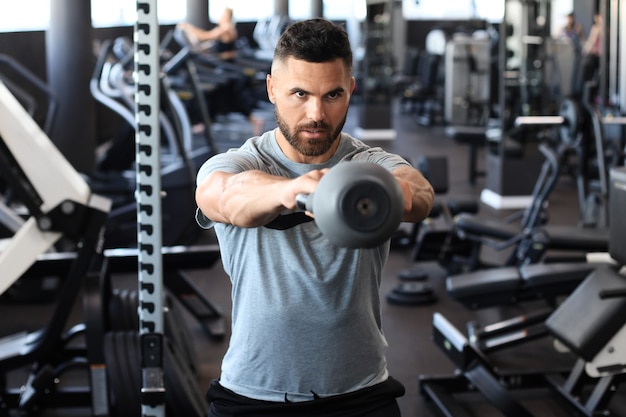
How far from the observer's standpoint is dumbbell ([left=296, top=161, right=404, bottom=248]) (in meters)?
1.14

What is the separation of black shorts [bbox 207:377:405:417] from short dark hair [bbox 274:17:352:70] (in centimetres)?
56

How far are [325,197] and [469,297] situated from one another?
10.5 ft

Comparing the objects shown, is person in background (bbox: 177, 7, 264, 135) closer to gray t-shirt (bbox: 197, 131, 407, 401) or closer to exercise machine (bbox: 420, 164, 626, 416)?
exercise machine (bbox: 420, 164, 626, 416)

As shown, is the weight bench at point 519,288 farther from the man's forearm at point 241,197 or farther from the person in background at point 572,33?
the person in background at point 572,33

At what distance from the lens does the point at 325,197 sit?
3.78ft

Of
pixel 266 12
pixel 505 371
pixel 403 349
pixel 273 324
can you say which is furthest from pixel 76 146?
pixel 266 12

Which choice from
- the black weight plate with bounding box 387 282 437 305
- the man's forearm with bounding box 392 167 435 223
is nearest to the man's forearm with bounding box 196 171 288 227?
the man's forearm with bounding box 392 167 435 223

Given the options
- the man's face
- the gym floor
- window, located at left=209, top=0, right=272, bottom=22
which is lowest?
the gym floor

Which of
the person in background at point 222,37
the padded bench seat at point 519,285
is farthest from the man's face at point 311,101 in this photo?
the person in background at point 222,37

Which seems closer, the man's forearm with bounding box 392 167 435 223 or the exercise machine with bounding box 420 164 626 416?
the man's forearm with bounding box 392 167 435 223

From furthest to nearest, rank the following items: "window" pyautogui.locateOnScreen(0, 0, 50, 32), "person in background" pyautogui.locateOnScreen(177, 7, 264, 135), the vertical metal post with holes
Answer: "person in background" pyautogui.locateOnScreen(177, 7, 264, 135) < "window" pyautogui.locateOnScreen(0, 0, 50, 32) < the vertical metal post with holes

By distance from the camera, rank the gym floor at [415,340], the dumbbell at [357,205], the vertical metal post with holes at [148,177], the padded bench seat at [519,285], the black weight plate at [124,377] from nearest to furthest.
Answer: the dumbbell at [357,205]
the vertical metal post with holes at [148,177]
the black weight plate at [124,377]
the gym floor at [415,340]
the padded bench seat at [519,285]

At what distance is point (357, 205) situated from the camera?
1.14 m

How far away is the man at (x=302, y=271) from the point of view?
1.57 metres
